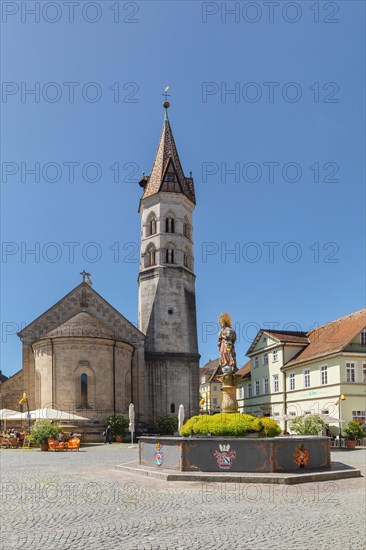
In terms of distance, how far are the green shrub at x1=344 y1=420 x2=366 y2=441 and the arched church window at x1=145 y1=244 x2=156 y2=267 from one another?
28.2m

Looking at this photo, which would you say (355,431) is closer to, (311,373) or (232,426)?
(311,373)

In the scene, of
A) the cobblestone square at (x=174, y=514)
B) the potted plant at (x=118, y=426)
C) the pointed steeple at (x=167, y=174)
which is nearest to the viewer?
the cobblestone square at (x=174, y=514)

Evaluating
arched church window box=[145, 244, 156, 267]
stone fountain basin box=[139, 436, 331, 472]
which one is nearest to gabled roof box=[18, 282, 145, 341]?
arched church window box=[145, 244, 156, 267]

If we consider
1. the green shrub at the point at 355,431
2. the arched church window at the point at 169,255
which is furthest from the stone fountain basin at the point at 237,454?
the arched church window at the point at 169,255

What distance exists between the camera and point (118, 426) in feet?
153

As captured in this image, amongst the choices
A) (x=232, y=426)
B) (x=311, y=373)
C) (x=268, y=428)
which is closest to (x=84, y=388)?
(x=311, y=373)

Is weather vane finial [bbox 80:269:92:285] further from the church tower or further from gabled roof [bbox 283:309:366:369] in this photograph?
gabled roof [bbox 283:309:366:369]

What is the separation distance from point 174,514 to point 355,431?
29.6 meters

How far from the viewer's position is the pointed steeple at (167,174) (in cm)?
6284

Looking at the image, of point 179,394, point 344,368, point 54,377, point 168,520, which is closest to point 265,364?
point 179,394

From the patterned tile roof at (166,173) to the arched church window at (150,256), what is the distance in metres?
5.89

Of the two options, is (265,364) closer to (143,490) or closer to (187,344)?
(187,344)

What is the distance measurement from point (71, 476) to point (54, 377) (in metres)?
29.2

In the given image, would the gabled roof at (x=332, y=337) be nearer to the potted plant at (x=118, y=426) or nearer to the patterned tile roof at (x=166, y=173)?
the potted plant at (x=118, y=426)
